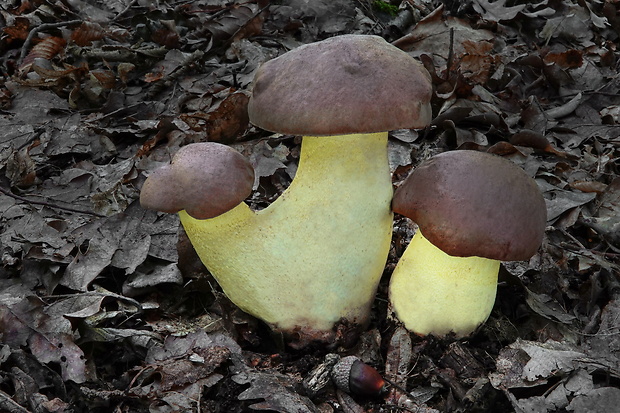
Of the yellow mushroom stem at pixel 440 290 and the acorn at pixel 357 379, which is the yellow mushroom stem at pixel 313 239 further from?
the acorn at pixel 357 379

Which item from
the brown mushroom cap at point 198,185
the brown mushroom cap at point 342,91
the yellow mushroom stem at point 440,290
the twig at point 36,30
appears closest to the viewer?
the brown mushroom cap at point 342,91

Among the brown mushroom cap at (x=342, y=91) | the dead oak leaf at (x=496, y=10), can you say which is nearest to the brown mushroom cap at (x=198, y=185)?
the brown mushroom cap at (x=342, y=91)

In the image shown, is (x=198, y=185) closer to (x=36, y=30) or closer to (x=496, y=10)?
(x=36, y=30)

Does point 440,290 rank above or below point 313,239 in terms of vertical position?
below

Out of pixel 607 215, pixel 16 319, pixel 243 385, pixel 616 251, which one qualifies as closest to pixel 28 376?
pixel 16 319

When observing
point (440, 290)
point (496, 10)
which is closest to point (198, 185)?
point (440, 290)

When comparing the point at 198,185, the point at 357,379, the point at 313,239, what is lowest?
the point at 357,379

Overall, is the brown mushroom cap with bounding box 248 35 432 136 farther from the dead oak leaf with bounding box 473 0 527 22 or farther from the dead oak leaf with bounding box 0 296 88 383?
the dead oak leaf with bounding box 473 0 527 22
